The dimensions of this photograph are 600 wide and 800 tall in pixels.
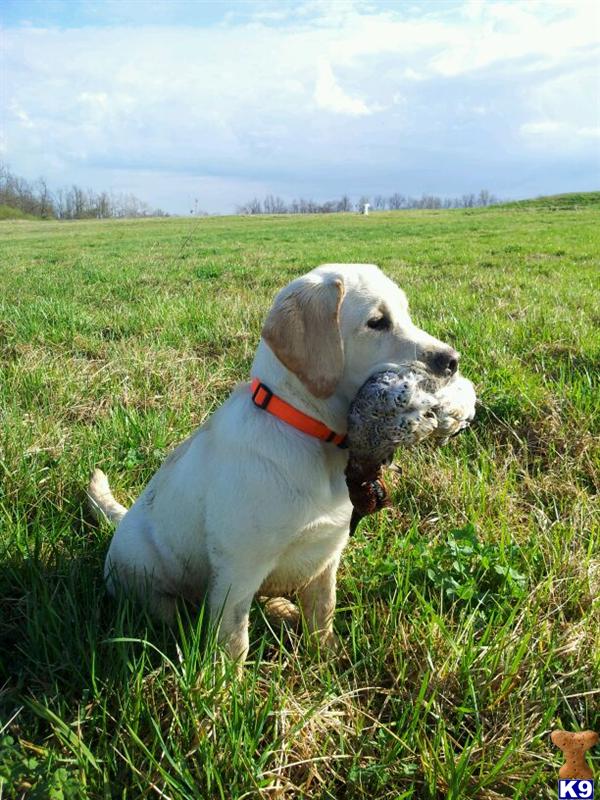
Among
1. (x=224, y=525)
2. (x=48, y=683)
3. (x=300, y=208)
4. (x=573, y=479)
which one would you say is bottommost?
(x=48, y=683)

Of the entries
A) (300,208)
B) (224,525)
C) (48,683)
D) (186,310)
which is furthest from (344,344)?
(300,208)

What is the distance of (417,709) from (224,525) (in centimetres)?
91

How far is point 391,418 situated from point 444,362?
0.36 metres

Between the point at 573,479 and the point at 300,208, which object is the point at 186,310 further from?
the point at 300,208

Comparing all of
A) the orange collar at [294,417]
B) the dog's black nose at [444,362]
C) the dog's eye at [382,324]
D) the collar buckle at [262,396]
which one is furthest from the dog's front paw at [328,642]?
the dog's eye at [382,324]

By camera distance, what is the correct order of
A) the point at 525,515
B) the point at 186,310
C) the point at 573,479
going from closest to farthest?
1. the point at 525,515
2. the point at 573,479
3. the point at 186,310

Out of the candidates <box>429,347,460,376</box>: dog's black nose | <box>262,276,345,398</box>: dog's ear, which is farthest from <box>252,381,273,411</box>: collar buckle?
<box>429,347,460,376</box>: dog's black nose

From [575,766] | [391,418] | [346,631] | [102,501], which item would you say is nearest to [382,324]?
[391,418]

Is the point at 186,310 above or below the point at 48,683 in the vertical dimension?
above

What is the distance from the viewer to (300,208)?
4936 inches

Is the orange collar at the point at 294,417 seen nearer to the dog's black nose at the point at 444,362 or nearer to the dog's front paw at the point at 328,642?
the dog's black nose at the point at 444,362

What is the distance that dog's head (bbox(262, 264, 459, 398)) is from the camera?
2254 mm

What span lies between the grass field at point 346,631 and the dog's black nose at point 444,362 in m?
0.86

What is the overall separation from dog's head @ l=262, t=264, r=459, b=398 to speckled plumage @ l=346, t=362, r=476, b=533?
0.10 metres
